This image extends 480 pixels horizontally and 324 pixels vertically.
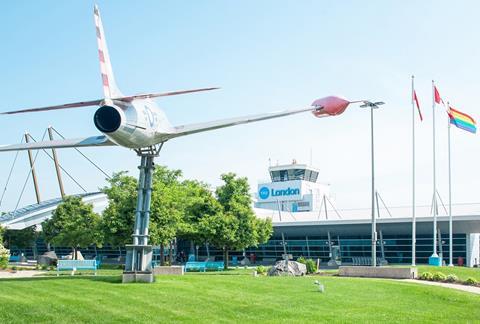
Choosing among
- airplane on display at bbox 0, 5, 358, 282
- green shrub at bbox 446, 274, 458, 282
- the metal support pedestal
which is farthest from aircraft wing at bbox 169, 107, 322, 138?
green shrub at bbox 446, 274, 458, 282

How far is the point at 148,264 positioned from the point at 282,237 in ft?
140

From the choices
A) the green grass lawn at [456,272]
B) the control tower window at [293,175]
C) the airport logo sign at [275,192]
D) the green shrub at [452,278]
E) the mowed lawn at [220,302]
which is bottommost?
the mowed lawn at [220,302]

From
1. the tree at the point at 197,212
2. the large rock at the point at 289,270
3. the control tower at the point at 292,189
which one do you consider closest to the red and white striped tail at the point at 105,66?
the large rock at the point at 289,270

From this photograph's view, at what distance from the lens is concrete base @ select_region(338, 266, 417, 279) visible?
93.9 feet

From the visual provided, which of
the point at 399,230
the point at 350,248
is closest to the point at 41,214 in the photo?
the point at 350,248

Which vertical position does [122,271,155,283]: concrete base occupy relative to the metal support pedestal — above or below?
below

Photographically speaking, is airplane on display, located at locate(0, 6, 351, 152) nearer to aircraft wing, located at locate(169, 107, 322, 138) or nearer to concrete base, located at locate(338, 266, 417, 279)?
aircraft wing, located at locate(169, 107, 322, 138)

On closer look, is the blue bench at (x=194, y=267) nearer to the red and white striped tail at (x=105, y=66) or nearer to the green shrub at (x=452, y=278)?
the green shrub at (x=452, y=278)

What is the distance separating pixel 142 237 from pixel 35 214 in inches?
2347

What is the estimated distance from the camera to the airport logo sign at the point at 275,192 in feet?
281

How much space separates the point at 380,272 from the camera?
96.2 ft

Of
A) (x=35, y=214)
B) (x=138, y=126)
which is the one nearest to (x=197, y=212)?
(x=138, y=126)

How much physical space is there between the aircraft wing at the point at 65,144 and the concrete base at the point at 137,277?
466 cm

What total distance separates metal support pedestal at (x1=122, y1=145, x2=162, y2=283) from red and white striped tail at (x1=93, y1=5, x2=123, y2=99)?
3755mm
